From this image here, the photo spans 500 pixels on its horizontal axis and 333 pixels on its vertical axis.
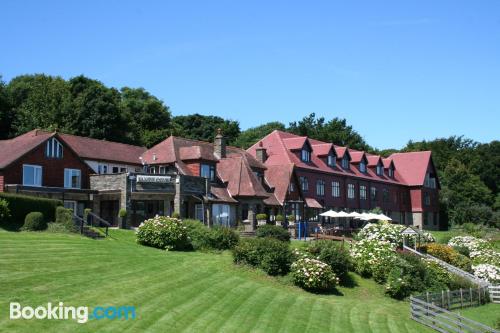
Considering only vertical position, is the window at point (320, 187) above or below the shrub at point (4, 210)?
above

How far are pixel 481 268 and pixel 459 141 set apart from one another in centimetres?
7043

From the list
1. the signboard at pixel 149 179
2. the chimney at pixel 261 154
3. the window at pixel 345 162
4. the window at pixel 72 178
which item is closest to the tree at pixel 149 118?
the chimney at pixel 261 154

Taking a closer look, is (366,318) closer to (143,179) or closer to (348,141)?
(143,179)

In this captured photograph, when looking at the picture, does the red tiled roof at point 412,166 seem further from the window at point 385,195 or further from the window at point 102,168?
the window at point 102,168

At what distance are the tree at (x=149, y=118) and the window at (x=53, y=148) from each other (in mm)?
30944

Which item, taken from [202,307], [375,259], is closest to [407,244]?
[375,259]

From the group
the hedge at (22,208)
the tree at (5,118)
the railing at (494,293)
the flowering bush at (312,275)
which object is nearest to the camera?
the flowering bush at (312,275)

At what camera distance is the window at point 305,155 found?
6109cm

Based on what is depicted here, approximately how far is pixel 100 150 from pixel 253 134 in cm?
4950

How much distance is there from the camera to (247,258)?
2903 centimetres

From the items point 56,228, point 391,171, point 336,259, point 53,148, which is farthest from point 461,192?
point 56,228

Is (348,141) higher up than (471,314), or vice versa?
(348,141)

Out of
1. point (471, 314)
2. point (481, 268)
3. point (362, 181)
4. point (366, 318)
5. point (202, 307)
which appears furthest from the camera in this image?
point (362, 181)

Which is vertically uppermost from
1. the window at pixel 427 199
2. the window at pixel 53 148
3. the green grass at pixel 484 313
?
the window at pixel 53 148
